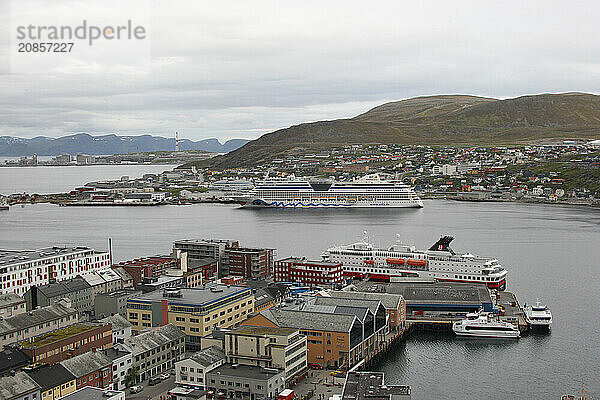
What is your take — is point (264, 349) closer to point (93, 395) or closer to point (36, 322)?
point (93, 395)

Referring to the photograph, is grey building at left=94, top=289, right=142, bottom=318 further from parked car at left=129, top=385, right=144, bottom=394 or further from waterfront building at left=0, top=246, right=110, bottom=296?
parked car at left=129, top=385, right=144, bottom=394

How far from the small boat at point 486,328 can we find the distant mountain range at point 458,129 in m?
44.9

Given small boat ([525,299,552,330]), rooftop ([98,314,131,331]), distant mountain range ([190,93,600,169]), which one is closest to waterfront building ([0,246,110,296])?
rooftop ([98,314,131,331])

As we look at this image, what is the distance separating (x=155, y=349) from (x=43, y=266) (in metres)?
5.28

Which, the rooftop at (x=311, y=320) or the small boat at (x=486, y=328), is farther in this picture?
the small boat at (x=486, y=328)

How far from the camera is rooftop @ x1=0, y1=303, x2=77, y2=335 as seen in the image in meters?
9.38

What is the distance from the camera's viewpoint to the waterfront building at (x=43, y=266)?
12734mm

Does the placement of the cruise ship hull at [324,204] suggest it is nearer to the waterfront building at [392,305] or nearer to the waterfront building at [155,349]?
the waterfront building at [392,305]

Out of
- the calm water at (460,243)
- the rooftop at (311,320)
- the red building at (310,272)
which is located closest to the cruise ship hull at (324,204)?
the calm water at (460,243)

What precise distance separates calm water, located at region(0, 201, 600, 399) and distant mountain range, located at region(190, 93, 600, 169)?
2489 cm

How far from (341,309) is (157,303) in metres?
2.76

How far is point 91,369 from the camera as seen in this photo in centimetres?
816

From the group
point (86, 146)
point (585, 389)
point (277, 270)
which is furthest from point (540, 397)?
point (86, 146)

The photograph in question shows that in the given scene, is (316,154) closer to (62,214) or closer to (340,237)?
(62,214)
